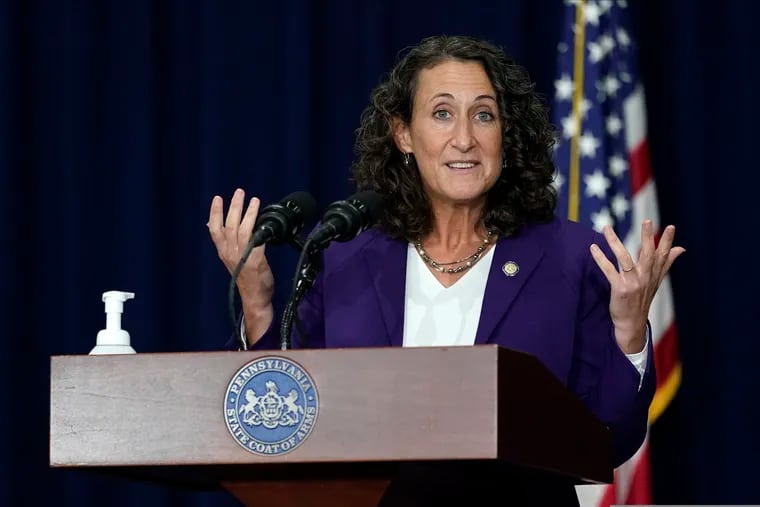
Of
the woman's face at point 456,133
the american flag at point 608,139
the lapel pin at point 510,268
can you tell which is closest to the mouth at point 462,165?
the woman's face at point 456,133

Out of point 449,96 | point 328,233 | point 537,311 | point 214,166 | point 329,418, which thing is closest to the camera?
point 329,418

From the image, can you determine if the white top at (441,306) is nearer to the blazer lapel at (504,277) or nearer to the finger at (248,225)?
the blazer lapel at (504,277)

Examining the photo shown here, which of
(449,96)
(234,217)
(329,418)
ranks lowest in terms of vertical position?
(329,418)

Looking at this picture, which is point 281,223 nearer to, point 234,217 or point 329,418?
point 234,217

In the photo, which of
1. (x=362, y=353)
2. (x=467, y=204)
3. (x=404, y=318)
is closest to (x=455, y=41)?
(x=467, y=204)

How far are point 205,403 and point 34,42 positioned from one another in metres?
2.79

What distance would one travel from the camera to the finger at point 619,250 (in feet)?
7.11

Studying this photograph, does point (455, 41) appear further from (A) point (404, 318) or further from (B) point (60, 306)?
(B) point (60, 306)

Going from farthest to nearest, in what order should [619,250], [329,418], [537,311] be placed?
1. [537,311]
2. [619,250]
3. [329,418]

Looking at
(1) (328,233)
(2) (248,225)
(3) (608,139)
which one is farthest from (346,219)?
(3) (608,139)

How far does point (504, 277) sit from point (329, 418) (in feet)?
2.62

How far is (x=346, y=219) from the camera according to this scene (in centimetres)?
199

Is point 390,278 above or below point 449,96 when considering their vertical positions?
below

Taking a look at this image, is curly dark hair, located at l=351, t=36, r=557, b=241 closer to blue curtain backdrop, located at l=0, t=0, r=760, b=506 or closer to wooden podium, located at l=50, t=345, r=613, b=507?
wooden podium, located at l=50, t=345, r=613, b=507
